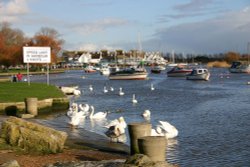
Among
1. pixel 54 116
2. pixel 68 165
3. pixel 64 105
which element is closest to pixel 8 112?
pixel 54 116

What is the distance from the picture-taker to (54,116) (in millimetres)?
31469

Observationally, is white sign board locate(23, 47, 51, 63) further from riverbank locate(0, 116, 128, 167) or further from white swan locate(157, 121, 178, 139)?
white swan locate(157, 121, 178, 139)

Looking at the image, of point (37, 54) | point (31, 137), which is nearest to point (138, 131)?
point (31, 137)

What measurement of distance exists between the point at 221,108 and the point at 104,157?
23.5m

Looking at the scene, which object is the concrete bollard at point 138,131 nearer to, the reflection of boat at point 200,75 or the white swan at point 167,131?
the white swan at point 167,131

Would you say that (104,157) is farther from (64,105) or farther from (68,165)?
(64,105)

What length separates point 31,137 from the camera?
15.3 metres

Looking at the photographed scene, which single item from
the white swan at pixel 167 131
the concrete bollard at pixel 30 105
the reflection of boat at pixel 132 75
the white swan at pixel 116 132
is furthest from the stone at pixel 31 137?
the reflection of boat at pixel 132 75

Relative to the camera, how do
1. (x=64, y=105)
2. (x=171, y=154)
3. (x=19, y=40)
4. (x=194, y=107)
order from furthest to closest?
(x=19, y=40) < (x=194, y=107) < (x=64, y=105) < (x=171, y=154)

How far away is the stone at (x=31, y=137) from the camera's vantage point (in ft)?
50.0

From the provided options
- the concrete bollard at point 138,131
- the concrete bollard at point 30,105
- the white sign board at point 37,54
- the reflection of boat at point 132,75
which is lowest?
the reflection of boat at point 132,75

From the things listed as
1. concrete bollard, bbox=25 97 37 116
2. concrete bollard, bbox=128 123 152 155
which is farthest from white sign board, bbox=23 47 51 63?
concrete bollard, bbox=128 123 152 155

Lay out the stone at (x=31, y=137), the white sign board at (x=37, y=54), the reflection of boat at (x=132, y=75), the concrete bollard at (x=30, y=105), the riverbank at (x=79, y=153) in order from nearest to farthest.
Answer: the riverbank at (x=79, y=153)
the stone at (x=31, y=137)
the concrete bollard at (x=30, y=105)
the white sign board at (x=37, y=54)
the reflection of boat at (x=132, y=75)

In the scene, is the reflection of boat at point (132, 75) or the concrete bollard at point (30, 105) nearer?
the concrete bollard at point (30, 105)
